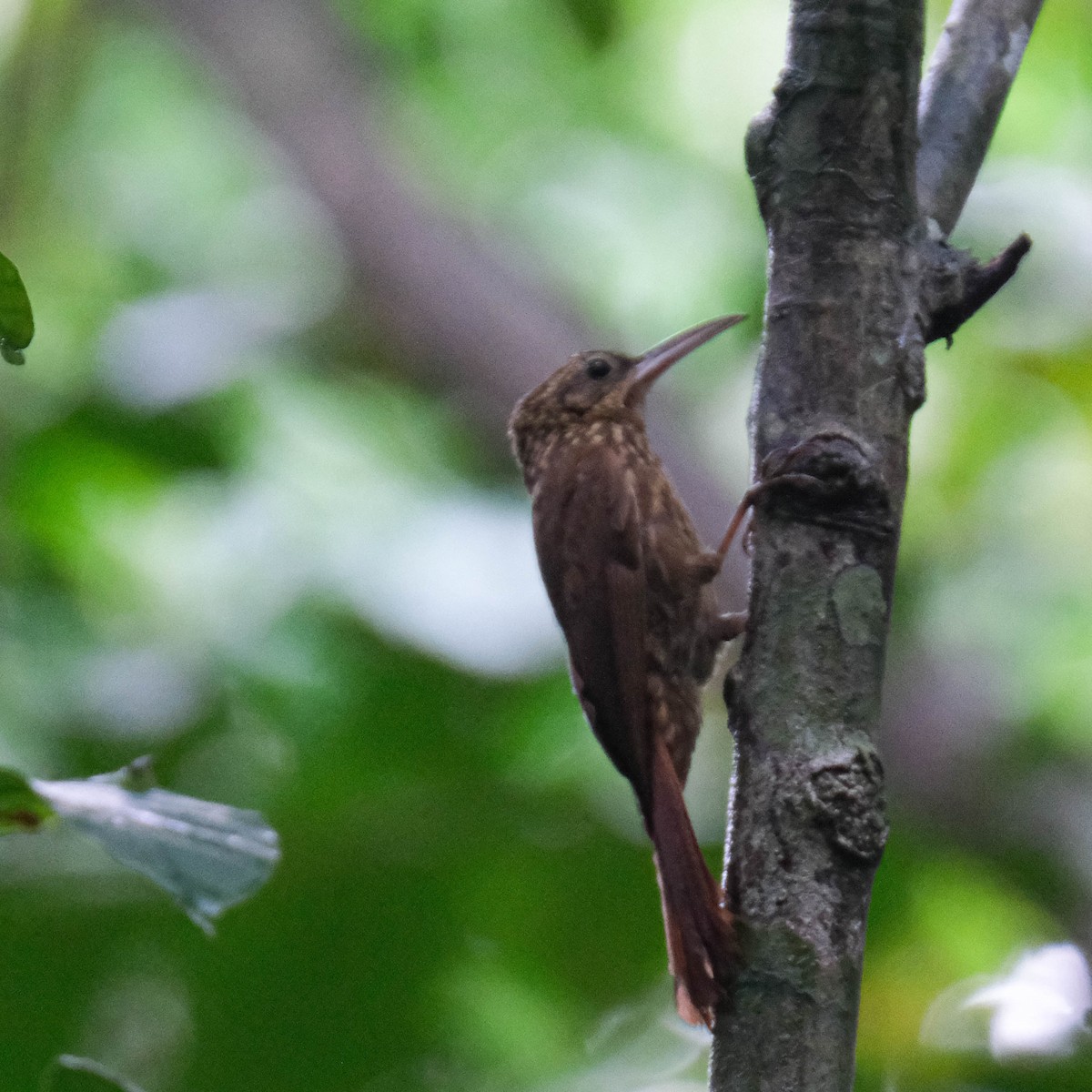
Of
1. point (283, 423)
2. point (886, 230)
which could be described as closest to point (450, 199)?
point (283, 423)

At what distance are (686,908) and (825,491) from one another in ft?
2.06

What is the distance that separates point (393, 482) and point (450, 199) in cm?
98

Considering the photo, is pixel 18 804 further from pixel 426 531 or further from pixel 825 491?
pixel 426 531

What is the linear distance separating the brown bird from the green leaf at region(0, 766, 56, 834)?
885mm

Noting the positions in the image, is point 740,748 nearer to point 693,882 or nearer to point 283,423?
point 693,882

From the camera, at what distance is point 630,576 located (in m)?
2.96

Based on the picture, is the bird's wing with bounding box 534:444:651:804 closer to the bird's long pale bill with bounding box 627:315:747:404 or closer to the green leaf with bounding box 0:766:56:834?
the bird's long pale bill with bounding box 627:315:747:404

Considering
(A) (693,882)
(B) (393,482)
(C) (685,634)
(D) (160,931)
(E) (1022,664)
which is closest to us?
(A) (693,882)

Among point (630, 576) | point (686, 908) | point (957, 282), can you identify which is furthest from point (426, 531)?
point (957, 282)

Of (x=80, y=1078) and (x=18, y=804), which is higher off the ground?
(x=18, y=804)

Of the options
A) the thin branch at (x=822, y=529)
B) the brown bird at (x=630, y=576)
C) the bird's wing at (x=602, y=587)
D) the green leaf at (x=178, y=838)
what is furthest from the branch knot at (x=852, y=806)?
the bird's wing at (x=602, y=587)

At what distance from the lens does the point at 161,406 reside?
3893 millimetres

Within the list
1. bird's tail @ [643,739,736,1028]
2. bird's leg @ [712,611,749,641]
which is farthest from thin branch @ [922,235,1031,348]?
bird's leg @ [712,611,749,641]

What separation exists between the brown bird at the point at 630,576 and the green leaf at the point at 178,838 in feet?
2.00
